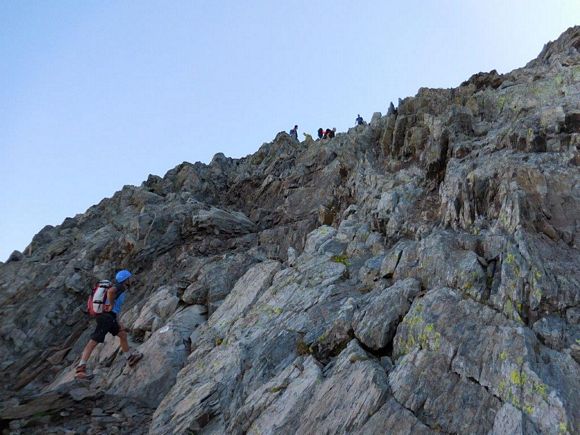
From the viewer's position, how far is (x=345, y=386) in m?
11.8

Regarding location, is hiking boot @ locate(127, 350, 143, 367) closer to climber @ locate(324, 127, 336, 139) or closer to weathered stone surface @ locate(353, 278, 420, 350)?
weathered stone surface @ locate(353, 278, 420, 350)

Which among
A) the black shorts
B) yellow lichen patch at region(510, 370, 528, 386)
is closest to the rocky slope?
yellow lichen patch at region(510, 370, 528, 386)

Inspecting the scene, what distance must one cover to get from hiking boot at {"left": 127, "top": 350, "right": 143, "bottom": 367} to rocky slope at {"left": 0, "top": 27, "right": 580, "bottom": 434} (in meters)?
0.39

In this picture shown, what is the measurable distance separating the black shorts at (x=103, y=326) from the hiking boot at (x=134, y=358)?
4.16 ft

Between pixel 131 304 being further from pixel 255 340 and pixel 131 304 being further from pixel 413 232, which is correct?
pixel 413 232

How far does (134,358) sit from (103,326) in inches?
74.2

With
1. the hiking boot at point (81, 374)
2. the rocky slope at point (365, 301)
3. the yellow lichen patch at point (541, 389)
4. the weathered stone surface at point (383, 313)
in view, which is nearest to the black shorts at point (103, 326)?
the hiking boot at point (81, 374)

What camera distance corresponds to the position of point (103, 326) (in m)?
17.8

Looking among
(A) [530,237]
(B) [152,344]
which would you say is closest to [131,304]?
(B) [152,344]

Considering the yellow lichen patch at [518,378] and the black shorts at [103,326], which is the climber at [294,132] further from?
the yellow lichen patch at [518,378]

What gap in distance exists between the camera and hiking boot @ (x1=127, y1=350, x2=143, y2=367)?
1797 centimetres

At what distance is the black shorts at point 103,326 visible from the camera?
17.7 metres

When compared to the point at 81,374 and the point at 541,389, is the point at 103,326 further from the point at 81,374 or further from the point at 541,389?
the point at 541,389

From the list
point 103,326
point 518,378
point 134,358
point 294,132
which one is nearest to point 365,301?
point 518,378
